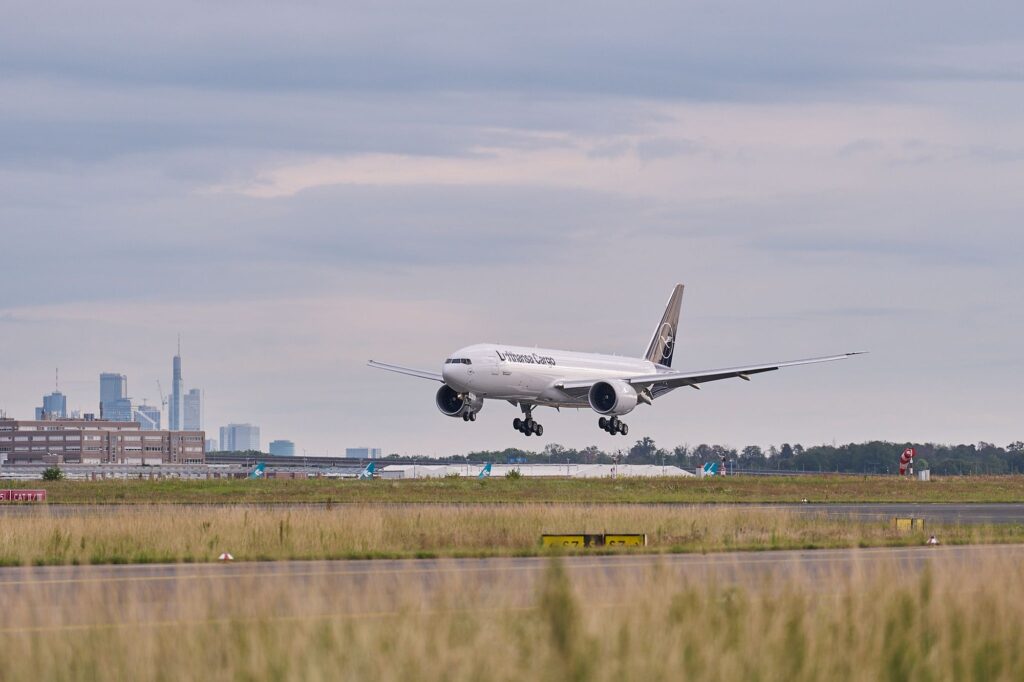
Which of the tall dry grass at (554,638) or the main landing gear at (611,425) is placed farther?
the main landing gear at (611,425)

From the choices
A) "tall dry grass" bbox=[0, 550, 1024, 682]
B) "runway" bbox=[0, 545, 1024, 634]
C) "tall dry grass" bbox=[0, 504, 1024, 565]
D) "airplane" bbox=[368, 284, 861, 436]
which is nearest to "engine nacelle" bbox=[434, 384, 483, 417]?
"airplane" bbox=[368, 284, 861, 436]

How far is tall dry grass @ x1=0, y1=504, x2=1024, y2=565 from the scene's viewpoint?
3180 centimetres

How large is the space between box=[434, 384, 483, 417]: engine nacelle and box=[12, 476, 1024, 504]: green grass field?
4325mm

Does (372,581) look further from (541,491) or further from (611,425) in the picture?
(611,425)

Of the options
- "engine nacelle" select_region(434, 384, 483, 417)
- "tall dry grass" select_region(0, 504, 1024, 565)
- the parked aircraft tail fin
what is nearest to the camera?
"tall dry grass" select_region(0, 504, 1024, 565)

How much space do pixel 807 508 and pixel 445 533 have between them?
81.9 ft

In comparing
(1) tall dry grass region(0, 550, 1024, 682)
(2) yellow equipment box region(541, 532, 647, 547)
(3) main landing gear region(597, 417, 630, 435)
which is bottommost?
(2) yellow equipment box region(541, 532, 647, 547)

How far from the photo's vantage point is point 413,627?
14.0 metres

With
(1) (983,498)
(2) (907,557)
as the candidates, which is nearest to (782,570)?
(2) (907,557)

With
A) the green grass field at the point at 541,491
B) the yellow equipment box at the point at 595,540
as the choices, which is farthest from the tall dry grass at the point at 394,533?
the green grass field at the point at 541,491

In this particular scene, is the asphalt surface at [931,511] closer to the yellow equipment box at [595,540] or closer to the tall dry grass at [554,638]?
the yellow equipment box at [595,540]

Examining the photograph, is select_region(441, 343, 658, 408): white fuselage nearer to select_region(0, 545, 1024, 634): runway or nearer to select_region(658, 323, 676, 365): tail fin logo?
select_region(658, 323, 676, 365): tail fin logo

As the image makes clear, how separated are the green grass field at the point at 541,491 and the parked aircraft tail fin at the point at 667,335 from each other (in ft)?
66.3

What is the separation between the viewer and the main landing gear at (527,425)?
92.2 m
